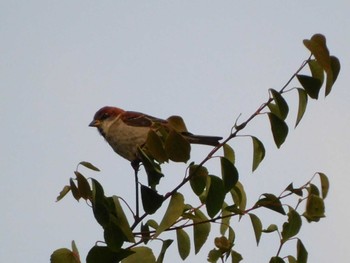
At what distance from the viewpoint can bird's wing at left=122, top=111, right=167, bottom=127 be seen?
527 cm

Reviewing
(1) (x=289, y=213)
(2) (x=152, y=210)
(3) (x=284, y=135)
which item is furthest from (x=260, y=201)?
(2) (x=152, y=210)

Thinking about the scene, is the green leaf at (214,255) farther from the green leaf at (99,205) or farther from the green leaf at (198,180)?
the green leaf at (99,205)

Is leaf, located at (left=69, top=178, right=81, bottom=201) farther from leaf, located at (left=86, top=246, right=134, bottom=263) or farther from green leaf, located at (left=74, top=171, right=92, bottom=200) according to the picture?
leaf, located at (left=86, top=246, right=134, bottom=263)

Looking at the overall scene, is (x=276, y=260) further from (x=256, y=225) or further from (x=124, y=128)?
(x=124, y=128)

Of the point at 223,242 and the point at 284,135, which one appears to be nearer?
the point at 284,135

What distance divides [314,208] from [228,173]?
1.36 feet

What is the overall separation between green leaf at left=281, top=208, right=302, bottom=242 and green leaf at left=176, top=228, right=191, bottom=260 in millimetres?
502

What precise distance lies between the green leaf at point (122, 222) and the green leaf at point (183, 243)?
19.6 inches

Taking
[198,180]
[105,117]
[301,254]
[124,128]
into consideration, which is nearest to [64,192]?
[198,180]

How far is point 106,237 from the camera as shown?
227 centimetres

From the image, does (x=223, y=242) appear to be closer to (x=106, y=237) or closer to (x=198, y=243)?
(x=198, y=243)

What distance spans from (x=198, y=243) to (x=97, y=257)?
0.61 m

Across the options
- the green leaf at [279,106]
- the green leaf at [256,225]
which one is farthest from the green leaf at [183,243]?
the green leaf at [279,106]

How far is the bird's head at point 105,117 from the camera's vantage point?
5773 mm
